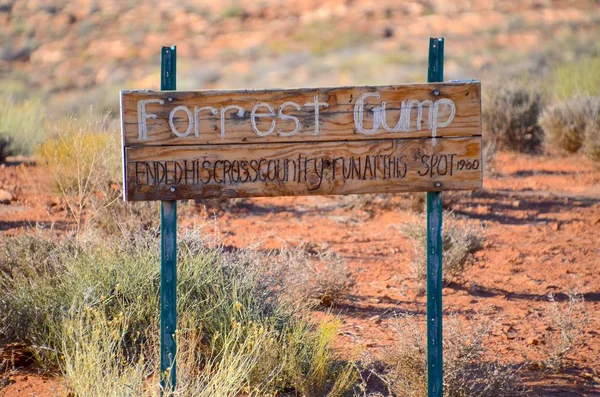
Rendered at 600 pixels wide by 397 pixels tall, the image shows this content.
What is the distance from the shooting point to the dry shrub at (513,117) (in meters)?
12.5

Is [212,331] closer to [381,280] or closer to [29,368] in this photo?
[29,368]

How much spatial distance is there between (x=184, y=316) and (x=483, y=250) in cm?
395

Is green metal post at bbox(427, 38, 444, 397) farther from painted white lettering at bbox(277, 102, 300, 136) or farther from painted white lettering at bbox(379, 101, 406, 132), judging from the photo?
painted white lettering at bbox(277, 102, 300, 136)

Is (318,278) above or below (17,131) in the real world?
below

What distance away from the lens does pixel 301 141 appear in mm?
3609

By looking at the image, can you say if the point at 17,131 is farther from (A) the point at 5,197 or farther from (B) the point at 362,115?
(B) the point at 362,115

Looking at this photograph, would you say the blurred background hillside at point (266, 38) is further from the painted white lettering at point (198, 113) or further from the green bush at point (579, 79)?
the painted white lettering at point (198, 113)

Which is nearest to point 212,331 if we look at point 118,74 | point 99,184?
point 99,184

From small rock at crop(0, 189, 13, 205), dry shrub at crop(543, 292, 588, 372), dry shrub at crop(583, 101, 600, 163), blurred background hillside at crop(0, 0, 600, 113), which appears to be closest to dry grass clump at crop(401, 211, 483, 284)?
dry shrub at crop(543, 292, 588, 372)

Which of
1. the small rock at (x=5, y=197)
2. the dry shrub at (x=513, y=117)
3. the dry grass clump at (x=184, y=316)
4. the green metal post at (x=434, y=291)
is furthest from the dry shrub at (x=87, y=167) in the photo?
the dry shrub at (x=513, y=117)

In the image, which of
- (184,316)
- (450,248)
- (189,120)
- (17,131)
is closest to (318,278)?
(450,248)

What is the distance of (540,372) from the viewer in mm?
4762

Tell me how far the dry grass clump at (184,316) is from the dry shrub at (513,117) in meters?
8.43

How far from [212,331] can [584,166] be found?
27.9 feet
